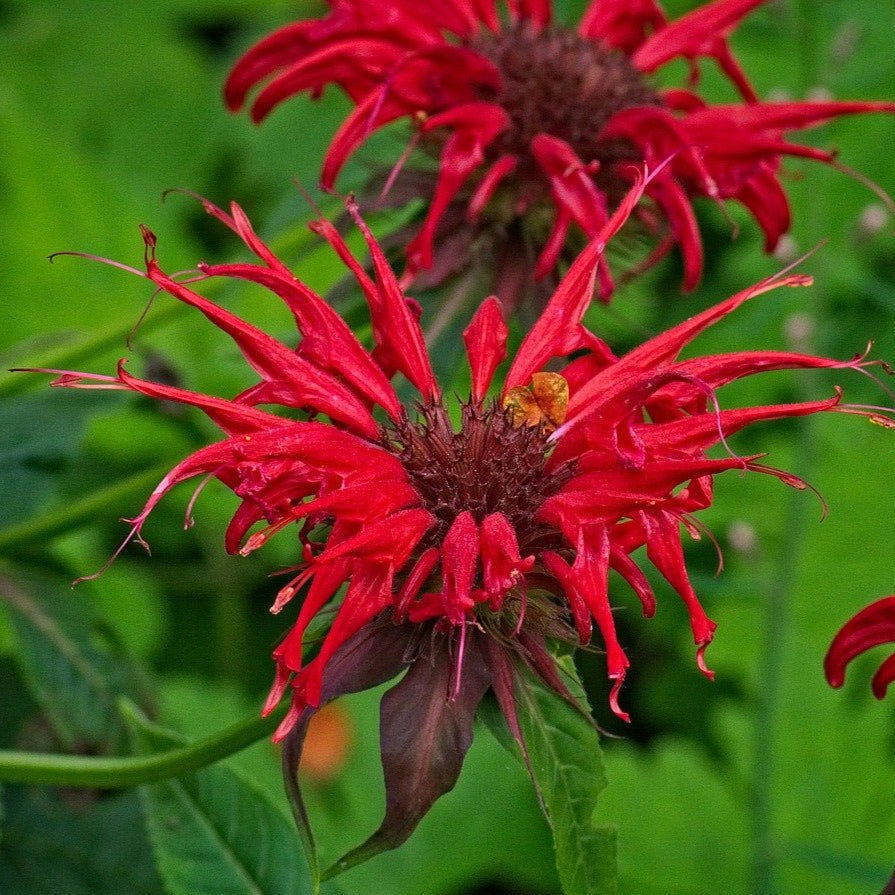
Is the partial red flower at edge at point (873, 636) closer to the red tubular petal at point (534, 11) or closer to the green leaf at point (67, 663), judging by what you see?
the green leaf at point (67, 663)

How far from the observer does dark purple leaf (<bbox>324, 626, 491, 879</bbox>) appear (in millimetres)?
767

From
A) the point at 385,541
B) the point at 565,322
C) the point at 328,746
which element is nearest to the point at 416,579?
the point at 385,541

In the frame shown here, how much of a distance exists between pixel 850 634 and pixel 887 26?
3.20 ft

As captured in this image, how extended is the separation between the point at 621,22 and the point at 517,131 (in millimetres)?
297

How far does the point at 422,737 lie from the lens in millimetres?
785

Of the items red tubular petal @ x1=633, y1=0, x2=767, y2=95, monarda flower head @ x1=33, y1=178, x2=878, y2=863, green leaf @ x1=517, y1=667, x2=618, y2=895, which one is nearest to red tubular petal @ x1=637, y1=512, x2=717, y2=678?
monarda flower head @ x1=33, y1=178, x2=878, y2=863

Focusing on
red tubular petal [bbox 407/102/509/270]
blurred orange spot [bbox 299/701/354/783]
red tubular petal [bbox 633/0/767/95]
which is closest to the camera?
red tubular petal [bbox 407/102/509/270]

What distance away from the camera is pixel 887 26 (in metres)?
1.60

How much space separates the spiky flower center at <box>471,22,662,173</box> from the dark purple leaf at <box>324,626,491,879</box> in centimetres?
59

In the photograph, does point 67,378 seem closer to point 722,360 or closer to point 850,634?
point 722,360

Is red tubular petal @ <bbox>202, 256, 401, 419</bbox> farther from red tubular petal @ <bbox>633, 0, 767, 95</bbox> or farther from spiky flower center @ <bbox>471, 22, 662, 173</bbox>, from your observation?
red tubular petal @ <bbox>633, 0, 767, 95</bbox>

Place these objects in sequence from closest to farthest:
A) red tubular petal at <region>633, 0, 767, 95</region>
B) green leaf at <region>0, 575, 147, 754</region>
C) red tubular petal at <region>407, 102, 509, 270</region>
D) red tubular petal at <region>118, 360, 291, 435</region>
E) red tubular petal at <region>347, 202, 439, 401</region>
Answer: red tubular petal at <region>118, 360, 291, 435</region> < red tubular petal at <region>347, 202, 439, 401</region> < red tubular petal at <region>407, 102, 509, 270</region> < green leaf at <region>0, 575, 147, 754</region> < red tubular petal at <region>633, 0, 767, 95</region>

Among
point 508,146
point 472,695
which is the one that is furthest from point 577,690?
point 508,146

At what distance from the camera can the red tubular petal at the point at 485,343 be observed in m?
1.01
